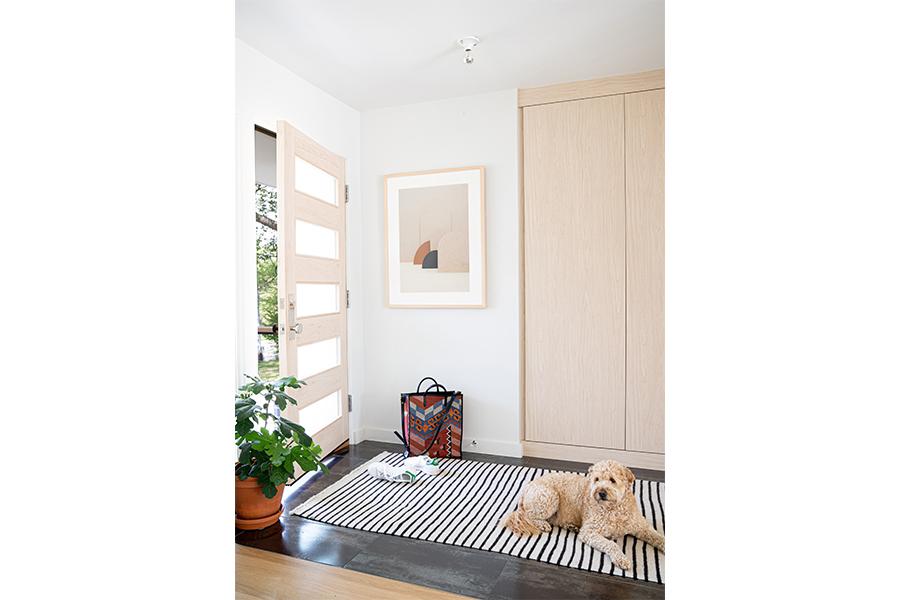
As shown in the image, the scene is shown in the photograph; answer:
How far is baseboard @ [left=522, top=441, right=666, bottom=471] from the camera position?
3.26m

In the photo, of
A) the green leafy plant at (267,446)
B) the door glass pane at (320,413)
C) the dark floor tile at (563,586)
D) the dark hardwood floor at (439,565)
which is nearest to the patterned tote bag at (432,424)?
the door glass pane at (320,413)

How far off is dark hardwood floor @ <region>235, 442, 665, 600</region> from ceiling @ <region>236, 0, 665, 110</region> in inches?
95.6

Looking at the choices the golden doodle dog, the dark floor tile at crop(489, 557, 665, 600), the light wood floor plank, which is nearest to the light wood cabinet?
the golden doodle dog

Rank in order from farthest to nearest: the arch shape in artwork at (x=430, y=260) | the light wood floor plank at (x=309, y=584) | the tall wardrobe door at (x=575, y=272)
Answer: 1. the arch shape in artwork at (x=430, y=260)
2. the tall wardrobe door at (x=575, y=272)
3. the light wood floor plank at (x=309, y=584)

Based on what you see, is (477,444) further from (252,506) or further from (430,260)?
(252,506)

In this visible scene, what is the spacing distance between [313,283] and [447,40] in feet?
5.29

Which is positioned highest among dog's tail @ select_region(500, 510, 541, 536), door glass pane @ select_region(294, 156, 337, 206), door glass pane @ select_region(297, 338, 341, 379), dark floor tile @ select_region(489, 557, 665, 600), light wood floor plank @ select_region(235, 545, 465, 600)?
door glass pane @ select_region(294, 156, 337, 206)

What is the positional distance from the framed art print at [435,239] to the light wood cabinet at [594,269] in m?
0.35

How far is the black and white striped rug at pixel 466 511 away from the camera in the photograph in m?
2.09

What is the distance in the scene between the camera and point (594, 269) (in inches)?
132

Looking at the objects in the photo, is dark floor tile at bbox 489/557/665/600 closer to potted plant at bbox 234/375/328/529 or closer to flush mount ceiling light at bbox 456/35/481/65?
potted plant at bbox 234/375/328/529

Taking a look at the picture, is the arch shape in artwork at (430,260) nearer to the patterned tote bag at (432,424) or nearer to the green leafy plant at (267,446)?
the patterned tote bag at (432,424)

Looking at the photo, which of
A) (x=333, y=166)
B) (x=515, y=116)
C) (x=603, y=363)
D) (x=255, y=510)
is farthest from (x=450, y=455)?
(x=515, y=116)
